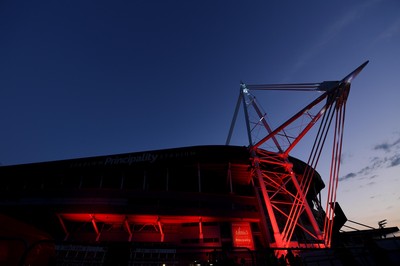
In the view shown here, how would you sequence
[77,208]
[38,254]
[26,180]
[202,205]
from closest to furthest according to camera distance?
[38,254] → [77,208] → [202,205] → [26,180]

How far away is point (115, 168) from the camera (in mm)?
23875

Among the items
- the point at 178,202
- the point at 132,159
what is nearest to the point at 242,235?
the point at 178,202

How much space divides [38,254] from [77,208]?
1486 cm

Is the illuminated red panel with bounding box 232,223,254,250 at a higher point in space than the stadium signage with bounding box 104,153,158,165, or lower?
lower

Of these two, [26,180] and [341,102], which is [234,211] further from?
[26,180]

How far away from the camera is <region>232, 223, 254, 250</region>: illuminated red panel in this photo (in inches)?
812

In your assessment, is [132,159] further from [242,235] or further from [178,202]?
[242,235]

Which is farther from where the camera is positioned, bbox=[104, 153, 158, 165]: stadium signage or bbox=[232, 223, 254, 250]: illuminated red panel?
bbox=[104, 153, 158, 165]: stadium signage

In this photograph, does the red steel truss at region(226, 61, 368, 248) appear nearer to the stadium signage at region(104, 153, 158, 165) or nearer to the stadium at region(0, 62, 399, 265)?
the stadium at region(0, 62, 399, 265)

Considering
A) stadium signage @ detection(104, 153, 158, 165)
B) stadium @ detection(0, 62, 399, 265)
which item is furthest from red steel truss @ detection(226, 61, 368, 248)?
stadium signage @ detection(104, 153, 158, 165)

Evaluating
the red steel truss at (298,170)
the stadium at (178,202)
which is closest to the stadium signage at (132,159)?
the stadium at (178,202)

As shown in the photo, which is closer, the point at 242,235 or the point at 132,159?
the point at 242,235

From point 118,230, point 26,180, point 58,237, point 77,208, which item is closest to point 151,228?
point 118,230

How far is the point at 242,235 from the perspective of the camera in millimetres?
21188
